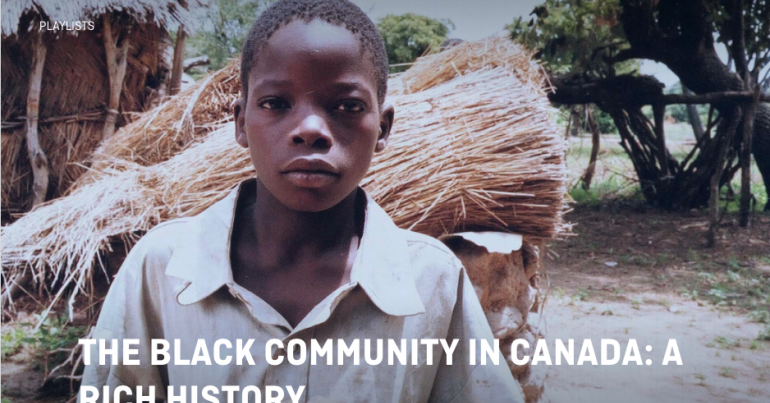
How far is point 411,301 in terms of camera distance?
3.50 ft

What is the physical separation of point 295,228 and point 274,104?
22 centimetres

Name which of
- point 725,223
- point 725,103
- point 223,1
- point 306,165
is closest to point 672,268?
point 725,223

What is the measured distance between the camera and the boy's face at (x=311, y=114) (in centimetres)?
102

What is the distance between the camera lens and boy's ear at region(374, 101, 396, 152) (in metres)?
1.19

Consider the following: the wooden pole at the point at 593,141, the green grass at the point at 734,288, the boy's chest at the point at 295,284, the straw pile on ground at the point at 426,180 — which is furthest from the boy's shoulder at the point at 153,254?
the wooden pole at the point at 593,141

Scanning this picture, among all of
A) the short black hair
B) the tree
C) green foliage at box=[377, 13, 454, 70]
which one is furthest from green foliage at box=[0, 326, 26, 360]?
green foliage at box=[377, 13, 454, 70]

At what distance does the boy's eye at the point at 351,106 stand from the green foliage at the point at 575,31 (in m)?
5.60

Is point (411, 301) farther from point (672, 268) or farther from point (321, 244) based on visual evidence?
point (672, 268)

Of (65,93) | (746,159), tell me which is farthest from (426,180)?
(746,159)

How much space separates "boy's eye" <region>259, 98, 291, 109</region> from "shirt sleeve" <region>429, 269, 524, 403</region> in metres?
0.42

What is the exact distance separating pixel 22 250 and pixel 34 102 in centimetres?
195

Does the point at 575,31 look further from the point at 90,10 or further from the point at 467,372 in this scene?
the point at 467,372

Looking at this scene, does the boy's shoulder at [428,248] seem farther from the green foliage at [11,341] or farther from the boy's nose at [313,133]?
the green foliage at [11,341]

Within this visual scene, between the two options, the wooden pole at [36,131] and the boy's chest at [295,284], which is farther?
the wooden pole at [36,131]
